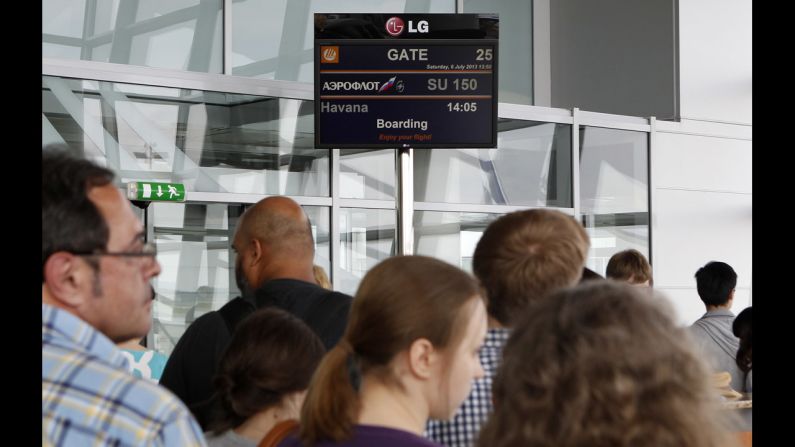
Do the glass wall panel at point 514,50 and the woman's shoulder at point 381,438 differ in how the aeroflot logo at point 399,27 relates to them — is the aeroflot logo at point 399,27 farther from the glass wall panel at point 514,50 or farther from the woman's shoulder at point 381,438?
the woman's shoulder at point 381,438

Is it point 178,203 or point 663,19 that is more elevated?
point 663,19

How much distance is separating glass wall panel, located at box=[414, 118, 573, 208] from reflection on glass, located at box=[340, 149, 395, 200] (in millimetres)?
343

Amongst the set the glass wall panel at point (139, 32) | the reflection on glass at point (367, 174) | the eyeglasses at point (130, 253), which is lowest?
the eyeglasses at point (130, 253)

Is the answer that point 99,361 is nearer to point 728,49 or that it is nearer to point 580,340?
point 580,340

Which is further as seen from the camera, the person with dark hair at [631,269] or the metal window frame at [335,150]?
the metal window frame at [335,150]

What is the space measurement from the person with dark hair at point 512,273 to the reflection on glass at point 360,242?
243 inches

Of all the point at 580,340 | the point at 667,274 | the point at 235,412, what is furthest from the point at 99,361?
the point at 667,274

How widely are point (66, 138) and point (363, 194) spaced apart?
246 centimetres

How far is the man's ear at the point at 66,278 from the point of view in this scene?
146 cm

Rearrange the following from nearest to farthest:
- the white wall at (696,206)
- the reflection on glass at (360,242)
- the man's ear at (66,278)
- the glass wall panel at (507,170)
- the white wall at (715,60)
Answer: the man's ear at (66,278) < the reflection on glass at (360,242) < the glass wall panel at (507,170) < the white wall at (696,206) < the white wall at (715,60)

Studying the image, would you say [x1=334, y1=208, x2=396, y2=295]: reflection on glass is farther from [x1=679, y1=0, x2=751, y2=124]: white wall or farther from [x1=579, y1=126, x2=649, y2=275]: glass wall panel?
[x1=679, y1=0, x2=751, y2=124]: white wall

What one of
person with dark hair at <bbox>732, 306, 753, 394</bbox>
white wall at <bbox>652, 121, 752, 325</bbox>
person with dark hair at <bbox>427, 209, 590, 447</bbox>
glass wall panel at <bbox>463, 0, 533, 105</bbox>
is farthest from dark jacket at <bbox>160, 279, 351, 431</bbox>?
glass wall panel at <bbox>463, 0, 533, 105</bbox>

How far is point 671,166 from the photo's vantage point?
10.1 metres

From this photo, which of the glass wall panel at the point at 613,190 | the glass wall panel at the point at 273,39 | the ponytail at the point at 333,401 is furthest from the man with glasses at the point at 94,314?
the glass wall panel at the point at 613,190
